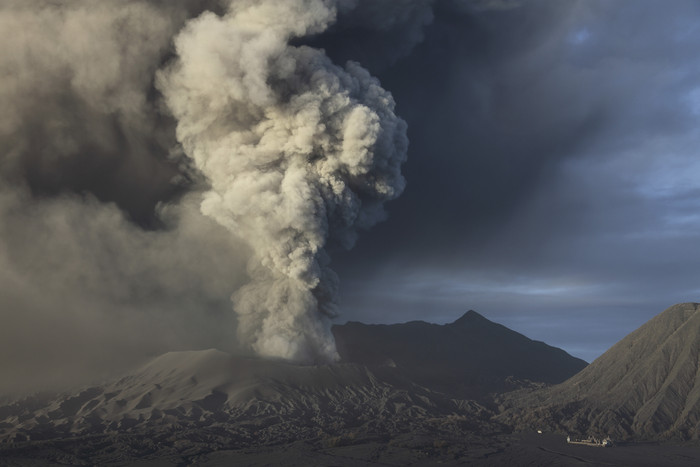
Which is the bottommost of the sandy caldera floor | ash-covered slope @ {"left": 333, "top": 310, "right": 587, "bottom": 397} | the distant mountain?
the sandy caldera floor

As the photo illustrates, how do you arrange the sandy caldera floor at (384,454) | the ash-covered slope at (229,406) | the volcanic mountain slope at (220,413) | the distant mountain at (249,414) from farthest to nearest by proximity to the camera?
the ash-covered slope at (229,406)
the volcanic mountain slope at (220,413)
the distant mountain at (249,414)
the sandy caldera floor at (384,454)

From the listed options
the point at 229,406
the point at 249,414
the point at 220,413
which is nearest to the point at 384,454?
the point at 249,414

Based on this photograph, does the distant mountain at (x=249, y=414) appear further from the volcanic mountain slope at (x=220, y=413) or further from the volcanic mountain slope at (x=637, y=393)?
the volcanic mountain slope at (x=637, y=393)

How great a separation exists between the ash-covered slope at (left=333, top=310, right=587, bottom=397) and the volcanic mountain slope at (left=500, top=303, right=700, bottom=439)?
9.99 meters

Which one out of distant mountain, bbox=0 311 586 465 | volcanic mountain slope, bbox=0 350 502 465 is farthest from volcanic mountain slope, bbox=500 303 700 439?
volcanic mountain slope, bbox=0 350 502 465

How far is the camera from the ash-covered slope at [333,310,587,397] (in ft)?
260

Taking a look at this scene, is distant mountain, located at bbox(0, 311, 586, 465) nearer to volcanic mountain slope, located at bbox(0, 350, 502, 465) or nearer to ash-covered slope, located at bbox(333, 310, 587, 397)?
volcanic mountain slope, located at bbox(0, 350, 502, 465)

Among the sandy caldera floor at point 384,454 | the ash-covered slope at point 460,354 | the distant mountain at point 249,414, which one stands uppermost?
the ash-covered slope at point 460,354

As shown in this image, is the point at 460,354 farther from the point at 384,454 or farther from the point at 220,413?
the point at 384,454

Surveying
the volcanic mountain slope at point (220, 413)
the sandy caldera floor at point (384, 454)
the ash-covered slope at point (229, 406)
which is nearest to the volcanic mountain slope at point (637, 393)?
the sandy caldera floor at point (384, 454)

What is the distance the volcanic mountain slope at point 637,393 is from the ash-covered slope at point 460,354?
9988 mm

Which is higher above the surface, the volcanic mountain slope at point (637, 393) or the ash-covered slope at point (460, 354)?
the ash-covered slope at point (460, 354)

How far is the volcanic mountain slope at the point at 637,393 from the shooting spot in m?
54.3

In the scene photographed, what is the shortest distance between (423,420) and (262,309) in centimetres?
1639
